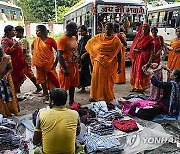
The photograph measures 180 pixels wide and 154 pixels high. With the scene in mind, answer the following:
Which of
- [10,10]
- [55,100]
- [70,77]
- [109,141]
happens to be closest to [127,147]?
[109,141]

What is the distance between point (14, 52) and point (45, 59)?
644 mm

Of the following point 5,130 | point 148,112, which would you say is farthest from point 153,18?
point 5,130

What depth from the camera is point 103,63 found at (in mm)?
5410

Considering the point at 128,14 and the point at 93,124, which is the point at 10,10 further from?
the point at 93,124

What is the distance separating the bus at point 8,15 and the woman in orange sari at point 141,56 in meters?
12.4

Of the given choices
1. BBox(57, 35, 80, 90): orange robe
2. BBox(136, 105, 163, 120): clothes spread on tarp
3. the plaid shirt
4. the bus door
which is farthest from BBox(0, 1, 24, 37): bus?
BBox(136, 105, 163, 120): clothes spread on tarp

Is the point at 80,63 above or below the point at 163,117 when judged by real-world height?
above

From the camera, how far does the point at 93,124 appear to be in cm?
434

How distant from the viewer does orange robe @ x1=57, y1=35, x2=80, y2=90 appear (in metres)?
5.17

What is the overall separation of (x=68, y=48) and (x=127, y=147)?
2250 mm

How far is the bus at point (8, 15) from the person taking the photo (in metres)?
18.0

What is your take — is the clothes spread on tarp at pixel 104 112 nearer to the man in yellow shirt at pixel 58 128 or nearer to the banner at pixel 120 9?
the man in yellow shirt at pixel 58 128

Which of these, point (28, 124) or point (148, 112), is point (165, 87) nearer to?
point (148, 112)

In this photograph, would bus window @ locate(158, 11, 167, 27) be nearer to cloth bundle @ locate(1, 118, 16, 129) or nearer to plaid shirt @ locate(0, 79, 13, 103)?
plaid shirt @ locate(0, 79, 13, 103)
